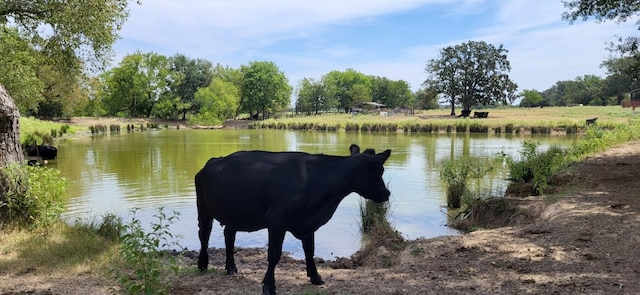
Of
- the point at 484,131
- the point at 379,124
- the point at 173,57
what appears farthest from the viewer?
the point at 173,57

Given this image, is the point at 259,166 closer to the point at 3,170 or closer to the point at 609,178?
the point at 3,170

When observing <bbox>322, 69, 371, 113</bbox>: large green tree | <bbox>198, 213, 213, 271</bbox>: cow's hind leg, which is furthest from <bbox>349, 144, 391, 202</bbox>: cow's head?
<bbox>322, 69, 371, 113</bbox>: large green tree

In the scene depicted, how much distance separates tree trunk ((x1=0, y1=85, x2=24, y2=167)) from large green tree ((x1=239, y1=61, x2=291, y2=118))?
9446cm

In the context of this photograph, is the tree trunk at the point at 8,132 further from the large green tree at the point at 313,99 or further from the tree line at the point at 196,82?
the large green tree at the point at 313,99

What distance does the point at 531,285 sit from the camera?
5.26 meters

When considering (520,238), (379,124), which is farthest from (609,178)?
(379,124)

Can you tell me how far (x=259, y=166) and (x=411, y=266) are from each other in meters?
2.58

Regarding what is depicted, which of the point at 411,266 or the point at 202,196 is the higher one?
the point at 202,196

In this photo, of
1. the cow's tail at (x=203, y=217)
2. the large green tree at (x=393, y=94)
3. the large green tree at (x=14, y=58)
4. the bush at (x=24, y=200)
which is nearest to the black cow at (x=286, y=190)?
the cow's tail at (x=203, y=217)

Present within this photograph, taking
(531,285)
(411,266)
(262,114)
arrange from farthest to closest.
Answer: (262,114), (411,266), (531,285)

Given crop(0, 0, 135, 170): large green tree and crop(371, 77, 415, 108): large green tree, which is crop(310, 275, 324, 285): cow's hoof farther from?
crop(371, 77, 415, 108): large green tree

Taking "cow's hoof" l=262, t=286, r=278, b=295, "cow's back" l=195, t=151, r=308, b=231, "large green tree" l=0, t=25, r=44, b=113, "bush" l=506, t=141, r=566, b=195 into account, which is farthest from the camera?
"large green tree" l=0, t=25, r=44, b=113

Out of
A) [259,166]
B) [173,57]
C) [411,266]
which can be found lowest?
[411,266]

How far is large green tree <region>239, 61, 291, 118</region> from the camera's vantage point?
10319 cm
